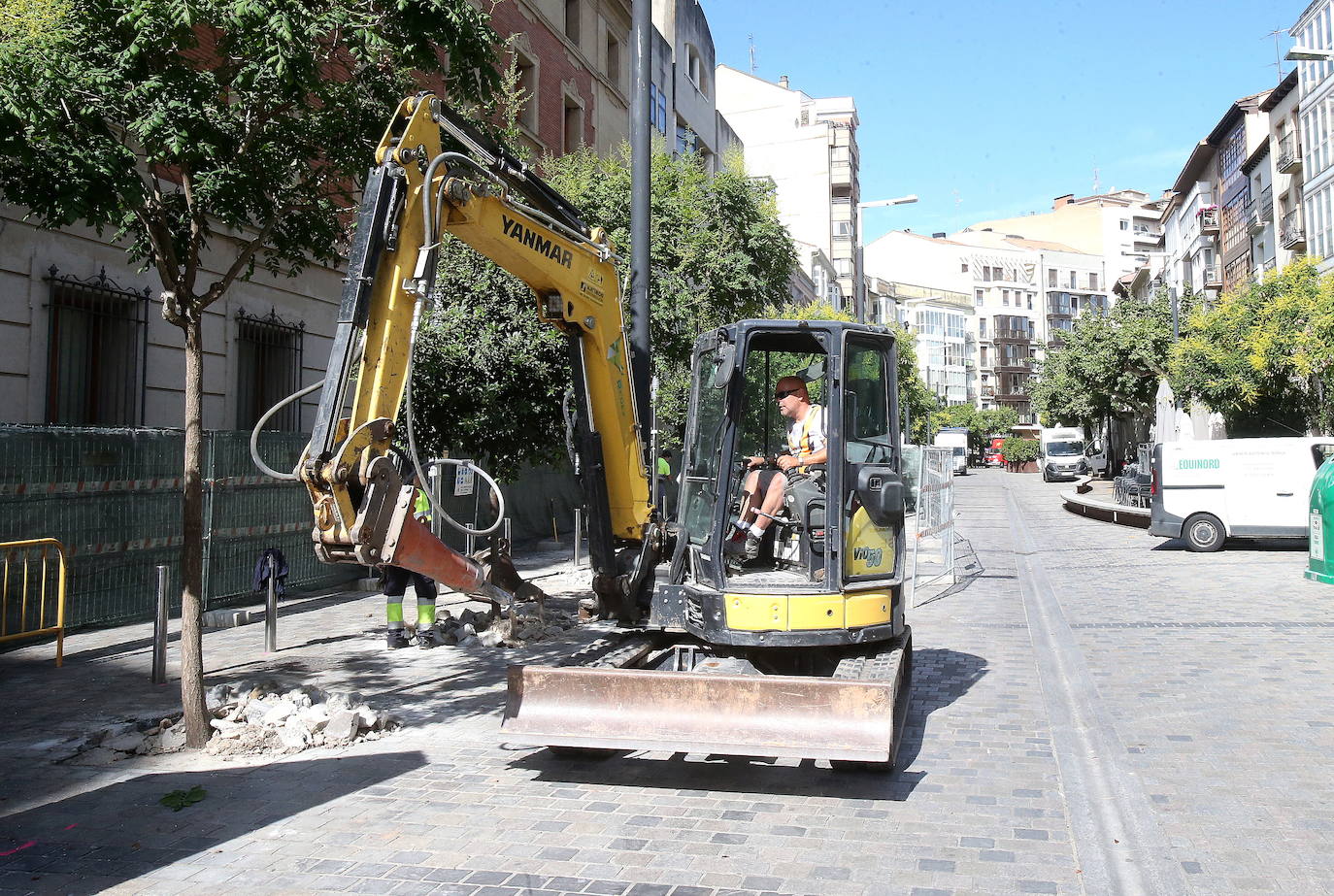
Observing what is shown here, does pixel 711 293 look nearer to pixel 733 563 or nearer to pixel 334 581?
pixel 334 581

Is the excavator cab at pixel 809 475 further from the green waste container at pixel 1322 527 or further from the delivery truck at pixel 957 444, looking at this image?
the delivery truck at pixel 957 444

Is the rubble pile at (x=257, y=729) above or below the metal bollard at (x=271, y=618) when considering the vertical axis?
below

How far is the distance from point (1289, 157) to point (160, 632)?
4325 centimetres

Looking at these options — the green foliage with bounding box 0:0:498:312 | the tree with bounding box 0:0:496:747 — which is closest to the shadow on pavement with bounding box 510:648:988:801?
the tree with bounding box 0:0:496:747

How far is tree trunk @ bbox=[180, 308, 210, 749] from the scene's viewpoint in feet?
21.3

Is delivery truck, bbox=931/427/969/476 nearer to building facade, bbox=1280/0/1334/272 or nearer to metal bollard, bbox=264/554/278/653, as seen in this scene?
building facade, bbox=1280/0/1334/272

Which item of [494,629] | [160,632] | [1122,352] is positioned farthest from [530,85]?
[1122,352]

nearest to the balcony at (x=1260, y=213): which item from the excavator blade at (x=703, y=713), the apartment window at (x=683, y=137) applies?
the apartment window at (x=683, y=137)

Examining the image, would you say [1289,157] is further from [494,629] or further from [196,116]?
[196,116]

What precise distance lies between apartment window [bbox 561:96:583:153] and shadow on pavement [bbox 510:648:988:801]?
833 inches

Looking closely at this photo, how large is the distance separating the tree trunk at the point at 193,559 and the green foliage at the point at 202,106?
0.37m

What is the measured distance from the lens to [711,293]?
17141 mm

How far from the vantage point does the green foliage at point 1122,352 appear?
41.0m

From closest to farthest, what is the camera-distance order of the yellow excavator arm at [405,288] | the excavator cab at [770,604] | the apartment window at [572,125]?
the yellow excavator arm at [405,288] < the excavator cab at [770,604] < the apartment window at [572,125]
